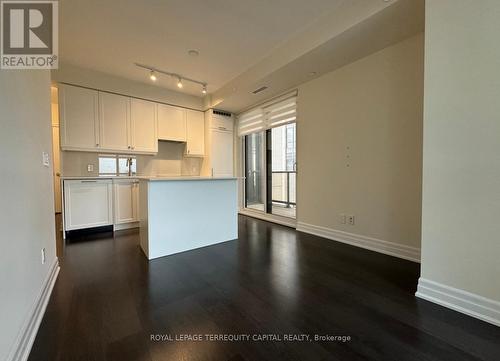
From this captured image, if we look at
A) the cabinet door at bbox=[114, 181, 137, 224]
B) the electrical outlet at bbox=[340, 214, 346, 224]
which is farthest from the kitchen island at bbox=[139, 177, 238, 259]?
the electrical outlet at bbox=[340, 214, 346, 224]

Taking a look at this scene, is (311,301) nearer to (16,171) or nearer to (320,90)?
(16,171)

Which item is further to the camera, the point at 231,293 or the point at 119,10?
the point at 119,10

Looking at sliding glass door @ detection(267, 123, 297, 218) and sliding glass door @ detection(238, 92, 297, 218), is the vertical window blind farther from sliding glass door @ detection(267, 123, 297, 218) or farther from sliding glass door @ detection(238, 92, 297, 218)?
sliding glass door @ detection(267, 123, 297, 218)

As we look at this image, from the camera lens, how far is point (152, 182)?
255cm

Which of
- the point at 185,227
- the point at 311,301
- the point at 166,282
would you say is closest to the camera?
the point at 311,301

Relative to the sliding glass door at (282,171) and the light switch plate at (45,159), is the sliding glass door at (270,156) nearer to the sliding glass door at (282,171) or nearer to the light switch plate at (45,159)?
the sliding glass door at (282,171)

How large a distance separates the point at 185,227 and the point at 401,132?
290 cm

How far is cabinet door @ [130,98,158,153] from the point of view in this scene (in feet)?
13.9

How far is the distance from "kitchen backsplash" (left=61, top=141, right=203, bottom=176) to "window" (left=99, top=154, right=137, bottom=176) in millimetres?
80

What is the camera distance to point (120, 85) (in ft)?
13.3

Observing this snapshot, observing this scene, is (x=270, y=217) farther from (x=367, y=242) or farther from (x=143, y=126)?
(x=143, y=126)

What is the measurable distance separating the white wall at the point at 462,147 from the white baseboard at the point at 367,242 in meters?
0.81

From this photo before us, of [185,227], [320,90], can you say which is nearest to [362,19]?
[320,90]

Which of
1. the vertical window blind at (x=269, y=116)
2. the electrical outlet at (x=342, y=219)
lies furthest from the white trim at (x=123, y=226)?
the electrical outlet at (x=342, y=219)
